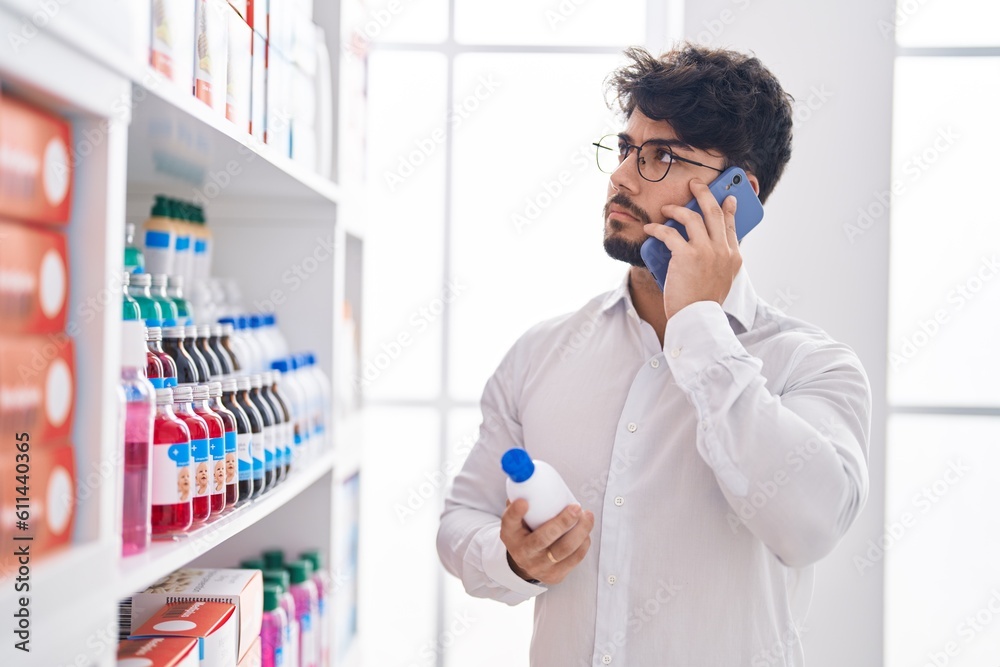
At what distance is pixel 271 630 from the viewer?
1.48 meters

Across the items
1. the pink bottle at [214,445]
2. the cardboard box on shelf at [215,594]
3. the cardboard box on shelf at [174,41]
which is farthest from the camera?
the cardboard box on shelf at [215,594]

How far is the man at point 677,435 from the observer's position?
45.9 inches

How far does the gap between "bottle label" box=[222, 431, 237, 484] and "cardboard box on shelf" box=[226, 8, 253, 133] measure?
0.47 metres

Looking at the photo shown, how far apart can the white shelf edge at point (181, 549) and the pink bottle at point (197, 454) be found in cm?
3

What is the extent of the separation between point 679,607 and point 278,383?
0.84 m

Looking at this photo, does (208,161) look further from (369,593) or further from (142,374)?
(369,593)

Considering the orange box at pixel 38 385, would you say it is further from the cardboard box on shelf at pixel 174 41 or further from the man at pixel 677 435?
the man at pixel 677 435

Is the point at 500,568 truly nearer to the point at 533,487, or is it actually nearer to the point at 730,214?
the point at 533,487

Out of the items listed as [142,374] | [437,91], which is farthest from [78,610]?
[437,91]

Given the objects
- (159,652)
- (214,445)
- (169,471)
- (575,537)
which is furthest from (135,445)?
(575,537)

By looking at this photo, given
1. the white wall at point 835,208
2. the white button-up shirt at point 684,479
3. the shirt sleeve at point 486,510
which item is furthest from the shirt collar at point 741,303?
the white wall at point 835,208

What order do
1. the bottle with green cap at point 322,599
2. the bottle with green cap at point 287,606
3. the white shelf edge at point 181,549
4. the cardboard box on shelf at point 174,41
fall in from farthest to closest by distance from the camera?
the bottle with green cap at point 322,599 < the bottle with green cap at point 287,606 < the cardboard box on shelf at point 174,41 < the white shelf edge at point 181,549

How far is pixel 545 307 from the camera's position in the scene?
236 cm

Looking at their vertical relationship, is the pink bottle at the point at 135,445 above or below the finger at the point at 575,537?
above
